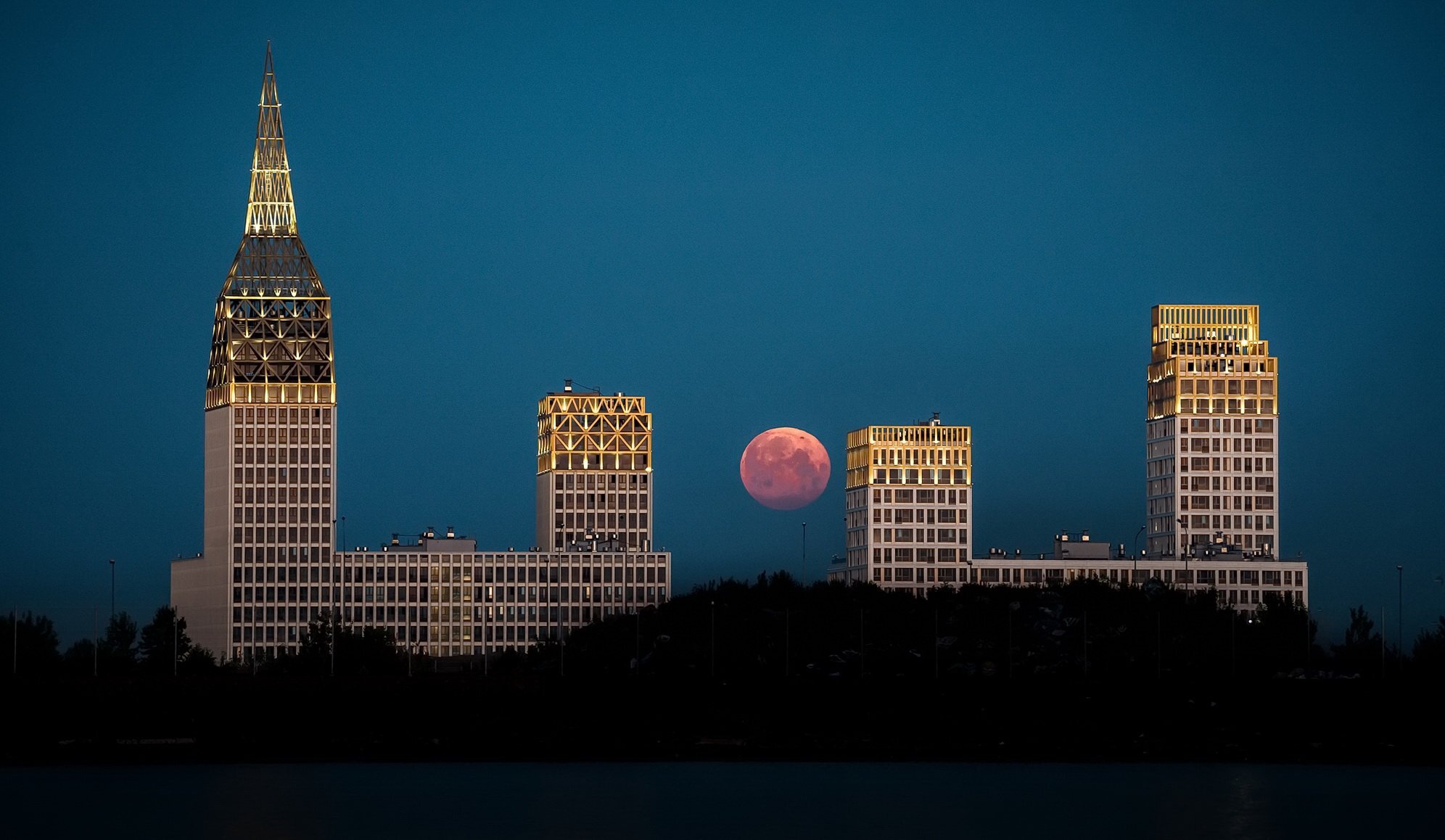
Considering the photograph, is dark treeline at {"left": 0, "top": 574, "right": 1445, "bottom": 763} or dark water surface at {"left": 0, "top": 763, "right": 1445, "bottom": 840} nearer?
dark water surface at {"left": 0, "top": 763, "right": 1445, "bottom": 840}

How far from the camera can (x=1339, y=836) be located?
375ft

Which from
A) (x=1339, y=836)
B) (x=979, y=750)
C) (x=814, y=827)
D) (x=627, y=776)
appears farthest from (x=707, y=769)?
(x=1339, y=836)

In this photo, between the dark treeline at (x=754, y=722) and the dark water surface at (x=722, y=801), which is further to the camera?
the dark treeline at (x=754, y=722)

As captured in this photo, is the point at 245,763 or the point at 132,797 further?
the point at 245,763

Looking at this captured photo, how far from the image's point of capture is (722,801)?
13162cm

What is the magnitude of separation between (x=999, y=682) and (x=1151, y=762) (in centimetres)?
3851

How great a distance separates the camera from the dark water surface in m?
116

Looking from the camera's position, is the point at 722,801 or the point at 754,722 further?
the point at 754,722

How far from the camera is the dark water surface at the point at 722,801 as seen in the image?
380ft

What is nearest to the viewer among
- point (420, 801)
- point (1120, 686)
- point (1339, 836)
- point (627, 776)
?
point (1339, 836)

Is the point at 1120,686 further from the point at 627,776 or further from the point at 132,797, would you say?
the point at 132,797

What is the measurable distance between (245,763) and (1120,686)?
70981mm

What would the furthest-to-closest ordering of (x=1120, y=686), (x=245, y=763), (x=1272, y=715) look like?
(x=1120, y=686) < (x=1272, y=715) < (x=245, y=763)

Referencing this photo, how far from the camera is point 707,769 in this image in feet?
517
